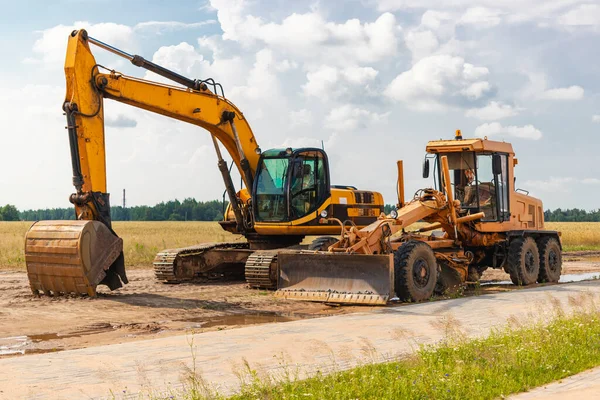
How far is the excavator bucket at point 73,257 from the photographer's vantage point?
49.7 feet

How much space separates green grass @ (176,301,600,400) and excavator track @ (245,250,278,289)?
7718mm

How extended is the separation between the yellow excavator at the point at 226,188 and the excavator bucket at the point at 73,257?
0.06ft

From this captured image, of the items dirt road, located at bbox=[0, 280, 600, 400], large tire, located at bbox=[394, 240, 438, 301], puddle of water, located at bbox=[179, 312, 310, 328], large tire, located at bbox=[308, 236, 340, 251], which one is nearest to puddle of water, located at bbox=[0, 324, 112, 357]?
dirt road, located at bbox=[0, 280, 600, 400]

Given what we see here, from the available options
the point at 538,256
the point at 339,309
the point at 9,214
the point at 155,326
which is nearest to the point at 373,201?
the point at 538,256

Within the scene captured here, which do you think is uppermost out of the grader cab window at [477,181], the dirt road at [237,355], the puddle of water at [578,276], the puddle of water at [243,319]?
the grader cab window at [477,181]

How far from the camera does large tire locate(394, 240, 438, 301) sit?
610 inches

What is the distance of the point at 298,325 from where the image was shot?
1198cm

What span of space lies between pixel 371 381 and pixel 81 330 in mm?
6057

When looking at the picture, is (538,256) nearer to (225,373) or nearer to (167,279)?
(167,279)

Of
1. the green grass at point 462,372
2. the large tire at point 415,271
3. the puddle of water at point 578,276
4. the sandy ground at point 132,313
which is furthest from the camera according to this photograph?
the puddle of water at point 578,276

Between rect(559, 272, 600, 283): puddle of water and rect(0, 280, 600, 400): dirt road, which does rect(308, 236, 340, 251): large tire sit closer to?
rect(0, 280, 600, 400): dirt road

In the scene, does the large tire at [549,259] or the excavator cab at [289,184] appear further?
the large tire at [549,259]

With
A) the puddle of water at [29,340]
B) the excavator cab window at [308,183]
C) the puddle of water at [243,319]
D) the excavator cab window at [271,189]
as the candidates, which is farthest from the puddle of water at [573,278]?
the puddle of water at [29,340]

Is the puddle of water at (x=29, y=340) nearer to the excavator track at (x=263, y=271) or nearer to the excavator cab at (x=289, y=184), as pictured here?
the excavator track at (x=263, y=271)
